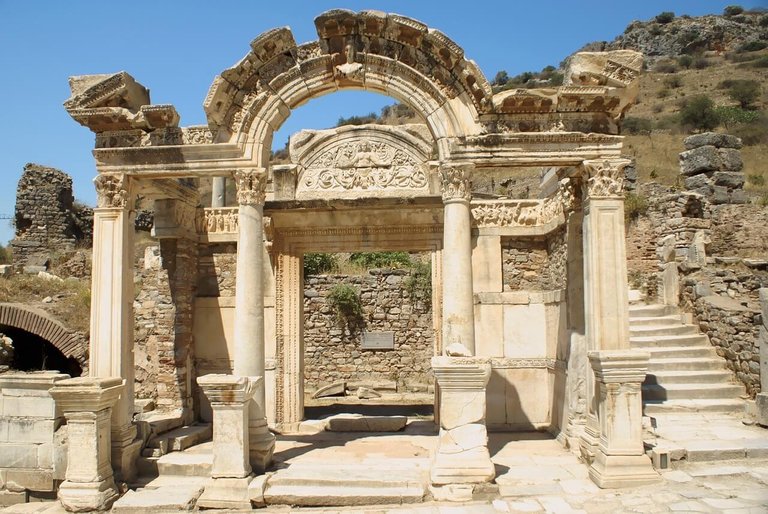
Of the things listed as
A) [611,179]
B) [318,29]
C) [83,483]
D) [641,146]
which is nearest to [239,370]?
[83,483]

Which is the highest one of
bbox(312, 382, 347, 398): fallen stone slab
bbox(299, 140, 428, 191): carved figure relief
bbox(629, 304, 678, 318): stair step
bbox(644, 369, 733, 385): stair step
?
bbox(299, 140, 428, 191): carved figure relief

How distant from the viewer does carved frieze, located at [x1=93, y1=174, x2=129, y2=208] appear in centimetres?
794

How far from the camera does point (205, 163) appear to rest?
7.93m

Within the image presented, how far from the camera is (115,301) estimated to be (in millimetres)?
7738

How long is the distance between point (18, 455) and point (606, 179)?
8.16 meters

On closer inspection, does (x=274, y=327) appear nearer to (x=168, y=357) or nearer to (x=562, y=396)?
(x=168, y=357)

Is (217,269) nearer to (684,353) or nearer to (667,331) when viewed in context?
(684,353)

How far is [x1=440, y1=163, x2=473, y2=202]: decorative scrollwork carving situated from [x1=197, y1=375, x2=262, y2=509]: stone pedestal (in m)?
3.56

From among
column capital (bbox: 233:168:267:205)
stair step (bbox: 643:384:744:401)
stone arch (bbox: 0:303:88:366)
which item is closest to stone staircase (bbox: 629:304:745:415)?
stair step (bbox: 643:384:744:401)

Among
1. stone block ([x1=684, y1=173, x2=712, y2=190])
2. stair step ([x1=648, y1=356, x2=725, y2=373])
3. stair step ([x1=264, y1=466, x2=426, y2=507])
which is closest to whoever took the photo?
stair step ([x1=264, y1=466, x2=426, y2=507])

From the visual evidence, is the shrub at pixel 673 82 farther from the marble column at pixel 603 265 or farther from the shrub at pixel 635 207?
the marble column at pixel 603 265

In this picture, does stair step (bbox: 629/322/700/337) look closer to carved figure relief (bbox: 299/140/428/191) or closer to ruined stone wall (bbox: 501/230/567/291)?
ruined stone wall (bbox: 501/230/567/291)

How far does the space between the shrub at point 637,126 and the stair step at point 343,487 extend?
39635mm

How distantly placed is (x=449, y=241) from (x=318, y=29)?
3351 mm
